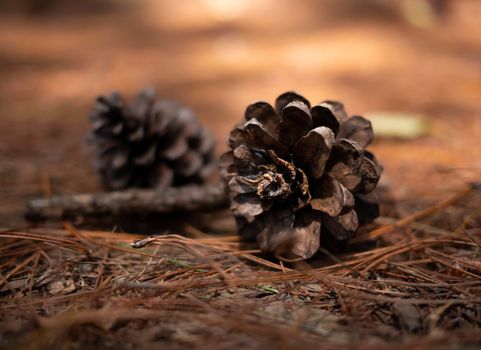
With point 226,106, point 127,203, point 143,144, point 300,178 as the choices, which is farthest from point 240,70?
point 300,178

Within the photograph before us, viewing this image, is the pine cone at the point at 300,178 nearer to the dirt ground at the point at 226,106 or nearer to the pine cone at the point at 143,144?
the dirt ground at the point at 226,106

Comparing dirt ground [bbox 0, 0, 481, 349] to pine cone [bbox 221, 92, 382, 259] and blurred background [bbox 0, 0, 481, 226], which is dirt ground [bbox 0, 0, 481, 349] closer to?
blurred background [bbox 0, 0, 481, 226]

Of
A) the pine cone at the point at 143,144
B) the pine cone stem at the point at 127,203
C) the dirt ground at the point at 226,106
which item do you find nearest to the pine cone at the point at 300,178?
the dirt ground at the point at 226,106

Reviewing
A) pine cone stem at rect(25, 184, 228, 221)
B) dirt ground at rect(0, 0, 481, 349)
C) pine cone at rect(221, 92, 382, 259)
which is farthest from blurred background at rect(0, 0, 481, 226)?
pine cone at rect(221, 92, 382, 259)

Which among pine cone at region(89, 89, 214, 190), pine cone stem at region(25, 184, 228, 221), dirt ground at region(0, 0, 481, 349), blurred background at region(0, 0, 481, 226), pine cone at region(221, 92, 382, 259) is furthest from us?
blurred background at region(0, 0, 481, 226)

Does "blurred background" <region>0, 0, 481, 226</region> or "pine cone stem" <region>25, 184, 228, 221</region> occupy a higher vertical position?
"blurred background" <region>0, 0, 481, 226</region>

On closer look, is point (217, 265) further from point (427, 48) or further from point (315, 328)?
point (427, 48)
